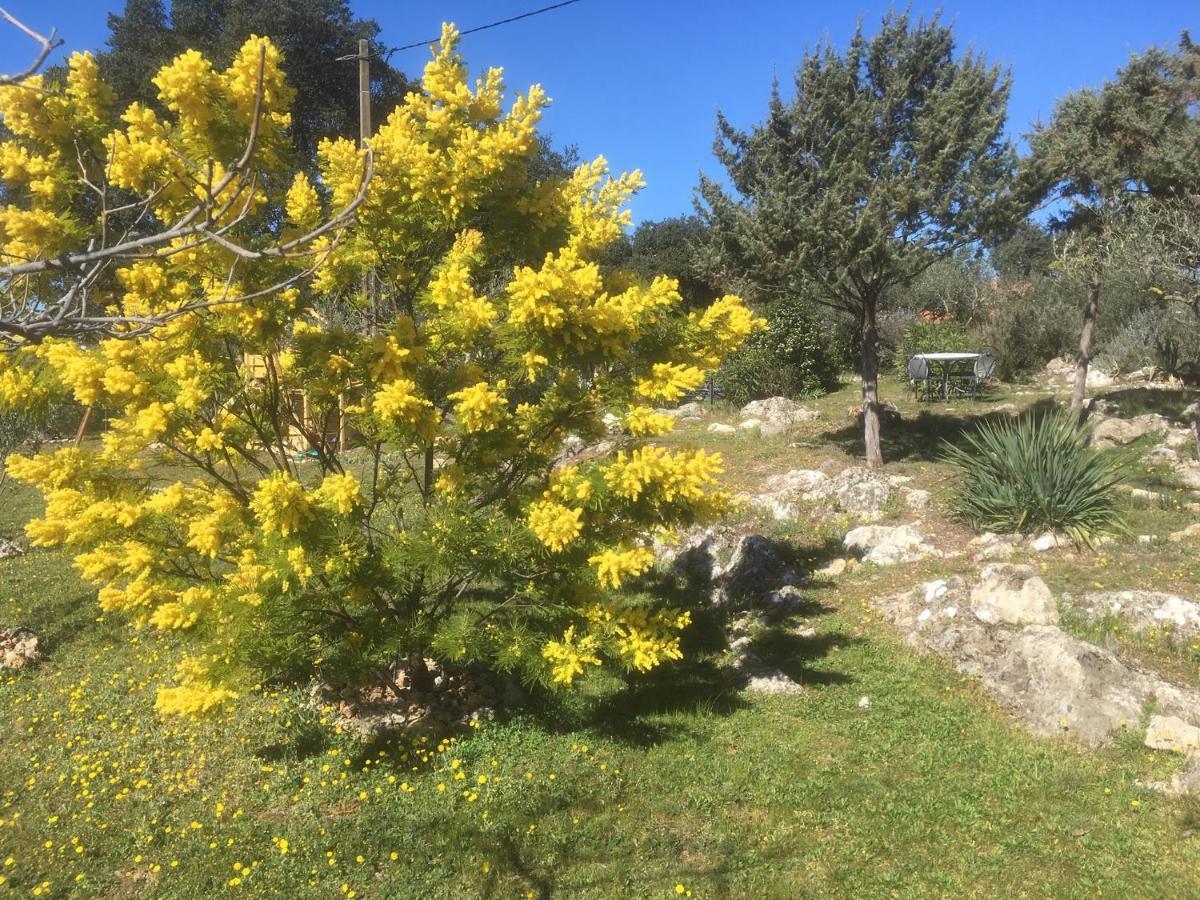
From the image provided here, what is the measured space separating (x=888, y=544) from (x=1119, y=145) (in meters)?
7.53

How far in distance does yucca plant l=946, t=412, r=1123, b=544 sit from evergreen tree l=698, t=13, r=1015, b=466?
2.83 m

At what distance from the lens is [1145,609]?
5961 mm

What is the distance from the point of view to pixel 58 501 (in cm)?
448

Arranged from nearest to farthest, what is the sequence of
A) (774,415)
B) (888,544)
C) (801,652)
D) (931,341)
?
(801,652), (888,544), (774,415), (931,341)

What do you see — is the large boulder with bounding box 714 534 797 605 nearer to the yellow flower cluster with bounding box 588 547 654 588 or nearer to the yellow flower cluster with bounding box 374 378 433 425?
the yellow flower cluster with bounding box 588 547 654 588

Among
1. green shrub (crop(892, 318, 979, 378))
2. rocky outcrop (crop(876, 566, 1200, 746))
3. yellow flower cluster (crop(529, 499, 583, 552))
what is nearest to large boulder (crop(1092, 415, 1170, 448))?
rocky outcrop (crop(876, 566, 1200, 746))

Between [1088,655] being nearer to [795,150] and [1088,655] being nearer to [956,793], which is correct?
[956,793]

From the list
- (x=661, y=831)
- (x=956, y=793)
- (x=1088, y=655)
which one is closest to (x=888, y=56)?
(x=1088, y=655)

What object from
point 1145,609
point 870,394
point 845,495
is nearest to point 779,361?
point 870,394

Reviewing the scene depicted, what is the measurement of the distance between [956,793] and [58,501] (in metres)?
5.11

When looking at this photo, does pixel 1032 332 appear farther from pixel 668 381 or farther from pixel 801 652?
pixel 668 381

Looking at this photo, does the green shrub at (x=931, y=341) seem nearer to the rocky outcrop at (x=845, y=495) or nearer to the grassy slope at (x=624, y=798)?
the rocky outcrop at (x=845, y=495)

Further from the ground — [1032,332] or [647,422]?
[1032,332]

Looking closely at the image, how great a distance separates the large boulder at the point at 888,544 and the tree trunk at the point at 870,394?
2682 millimetres
